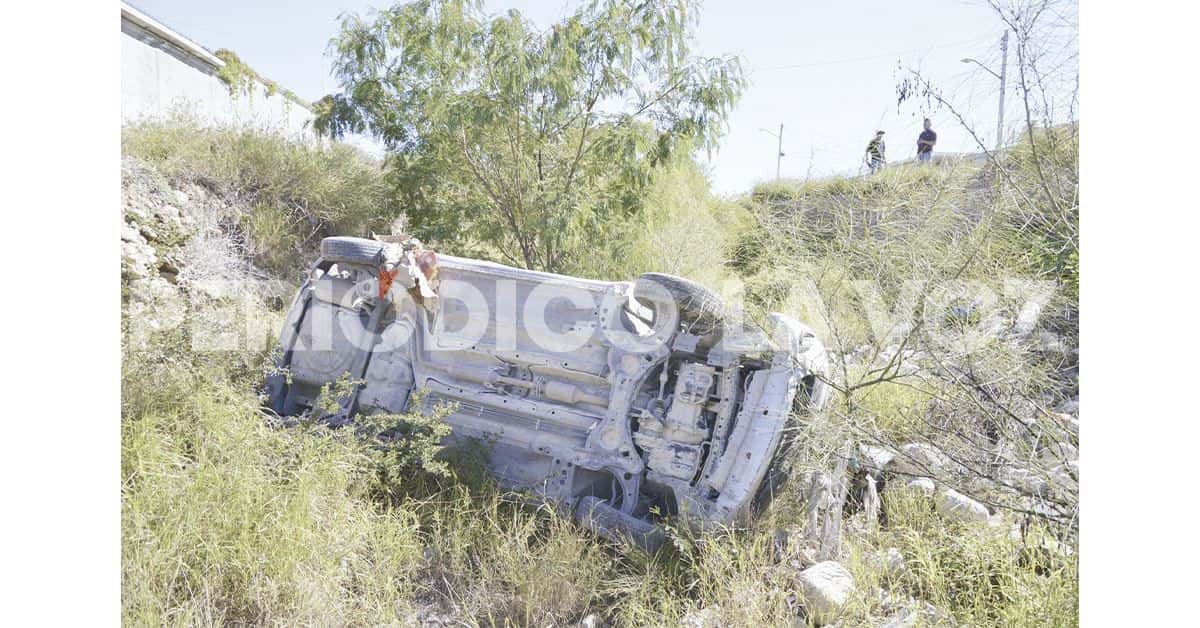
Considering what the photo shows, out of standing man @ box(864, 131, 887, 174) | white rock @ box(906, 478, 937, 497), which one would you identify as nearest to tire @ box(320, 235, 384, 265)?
standing man @ box(864, 131, 887, 174)

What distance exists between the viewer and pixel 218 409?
3.42 m

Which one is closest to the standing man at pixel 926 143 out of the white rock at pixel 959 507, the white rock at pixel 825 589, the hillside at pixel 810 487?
the hillside at pixel 810 487

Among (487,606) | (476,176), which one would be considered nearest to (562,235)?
(476,176)

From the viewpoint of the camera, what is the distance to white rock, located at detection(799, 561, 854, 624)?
260cm

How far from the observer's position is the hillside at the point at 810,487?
249 cm

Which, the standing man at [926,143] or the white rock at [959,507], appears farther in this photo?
the white rock at [959,507]

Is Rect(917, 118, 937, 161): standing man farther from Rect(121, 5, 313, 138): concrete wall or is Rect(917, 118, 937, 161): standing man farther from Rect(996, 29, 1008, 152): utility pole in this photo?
Rect(121, 5, 313, 138): concrete wall

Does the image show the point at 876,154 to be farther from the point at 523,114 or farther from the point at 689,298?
the point at 523,114

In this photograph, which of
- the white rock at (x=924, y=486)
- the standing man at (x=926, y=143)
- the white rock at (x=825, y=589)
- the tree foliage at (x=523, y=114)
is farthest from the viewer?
the tree foliage at (x=523, y=114)

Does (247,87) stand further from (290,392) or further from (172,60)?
(290,392)

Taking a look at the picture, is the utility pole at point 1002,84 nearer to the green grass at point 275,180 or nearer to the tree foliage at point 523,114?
the tree foliage at point 523,114

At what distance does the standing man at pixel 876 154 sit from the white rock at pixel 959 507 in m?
1.57

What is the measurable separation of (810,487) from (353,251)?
265 centimetres

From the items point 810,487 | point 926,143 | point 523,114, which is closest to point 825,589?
point 810,487
